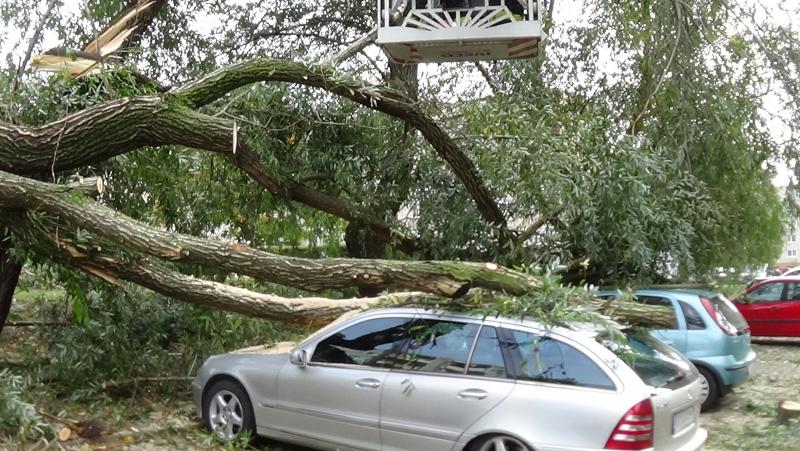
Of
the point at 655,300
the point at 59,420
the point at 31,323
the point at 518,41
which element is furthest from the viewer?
the point at 31,323

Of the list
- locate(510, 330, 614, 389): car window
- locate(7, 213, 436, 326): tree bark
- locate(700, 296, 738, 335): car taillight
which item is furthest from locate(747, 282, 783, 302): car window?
locate(510, 330, 614, 389): car window

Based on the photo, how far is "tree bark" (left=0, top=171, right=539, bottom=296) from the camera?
595 centimetres

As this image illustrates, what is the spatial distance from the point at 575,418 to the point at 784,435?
347cm

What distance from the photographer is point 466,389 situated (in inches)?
199

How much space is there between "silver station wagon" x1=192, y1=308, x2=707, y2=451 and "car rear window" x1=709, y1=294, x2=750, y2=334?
355 centimetres

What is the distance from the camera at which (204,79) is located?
25.5 feet

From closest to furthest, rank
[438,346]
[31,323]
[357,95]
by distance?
[438,346], [357,95], [31,323]

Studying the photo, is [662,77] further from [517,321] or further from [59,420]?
[59,420]

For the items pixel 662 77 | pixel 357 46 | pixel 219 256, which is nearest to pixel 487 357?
pixel 219 256

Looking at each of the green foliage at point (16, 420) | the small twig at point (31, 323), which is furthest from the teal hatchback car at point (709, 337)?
the small twig at point (31, 323)

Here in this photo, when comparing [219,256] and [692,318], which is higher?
[219,256]

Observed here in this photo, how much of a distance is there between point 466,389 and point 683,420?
1.48 m

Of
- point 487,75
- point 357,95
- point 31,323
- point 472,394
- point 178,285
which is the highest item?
point 487,75

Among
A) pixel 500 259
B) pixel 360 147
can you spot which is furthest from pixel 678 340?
pixel 360 147
